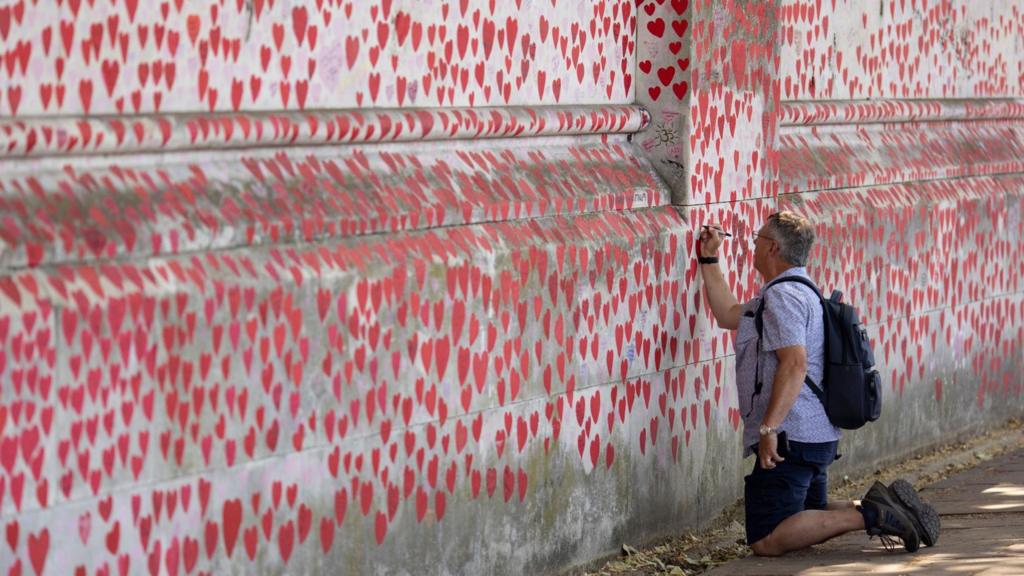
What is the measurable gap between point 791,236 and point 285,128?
8.23 feet

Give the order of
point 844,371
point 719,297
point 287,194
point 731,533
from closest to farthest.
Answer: point 287,194
point 844,371
point 719,297
point 731,533

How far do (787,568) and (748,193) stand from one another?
1.82 meters

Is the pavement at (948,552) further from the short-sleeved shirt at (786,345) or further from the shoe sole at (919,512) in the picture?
the short-sleeved shirt at (786,345)

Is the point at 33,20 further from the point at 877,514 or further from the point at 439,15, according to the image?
the point at 877,514

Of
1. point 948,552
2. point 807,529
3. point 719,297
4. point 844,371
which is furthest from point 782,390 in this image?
point 948,552

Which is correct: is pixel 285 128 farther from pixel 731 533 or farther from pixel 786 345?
pixel 731 533

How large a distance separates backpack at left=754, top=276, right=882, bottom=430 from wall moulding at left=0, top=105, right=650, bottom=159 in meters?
1.06

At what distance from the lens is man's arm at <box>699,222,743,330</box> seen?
7.85 m

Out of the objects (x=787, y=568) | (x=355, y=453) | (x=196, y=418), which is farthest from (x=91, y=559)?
(x=787, y=568)

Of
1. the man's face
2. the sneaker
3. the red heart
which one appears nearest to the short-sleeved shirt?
the man's face

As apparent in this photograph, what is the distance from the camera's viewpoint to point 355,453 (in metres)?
5.93

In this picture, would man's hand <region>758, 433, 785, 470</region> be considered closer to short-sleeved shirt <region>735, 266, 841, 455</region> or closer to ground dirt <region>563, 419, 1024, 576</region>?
short-sleeved shirt <region>735, 266, 841, 455</region>

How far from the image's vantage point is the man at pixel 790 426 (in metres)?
7.27

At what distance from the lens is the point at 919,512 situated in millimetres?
7484
